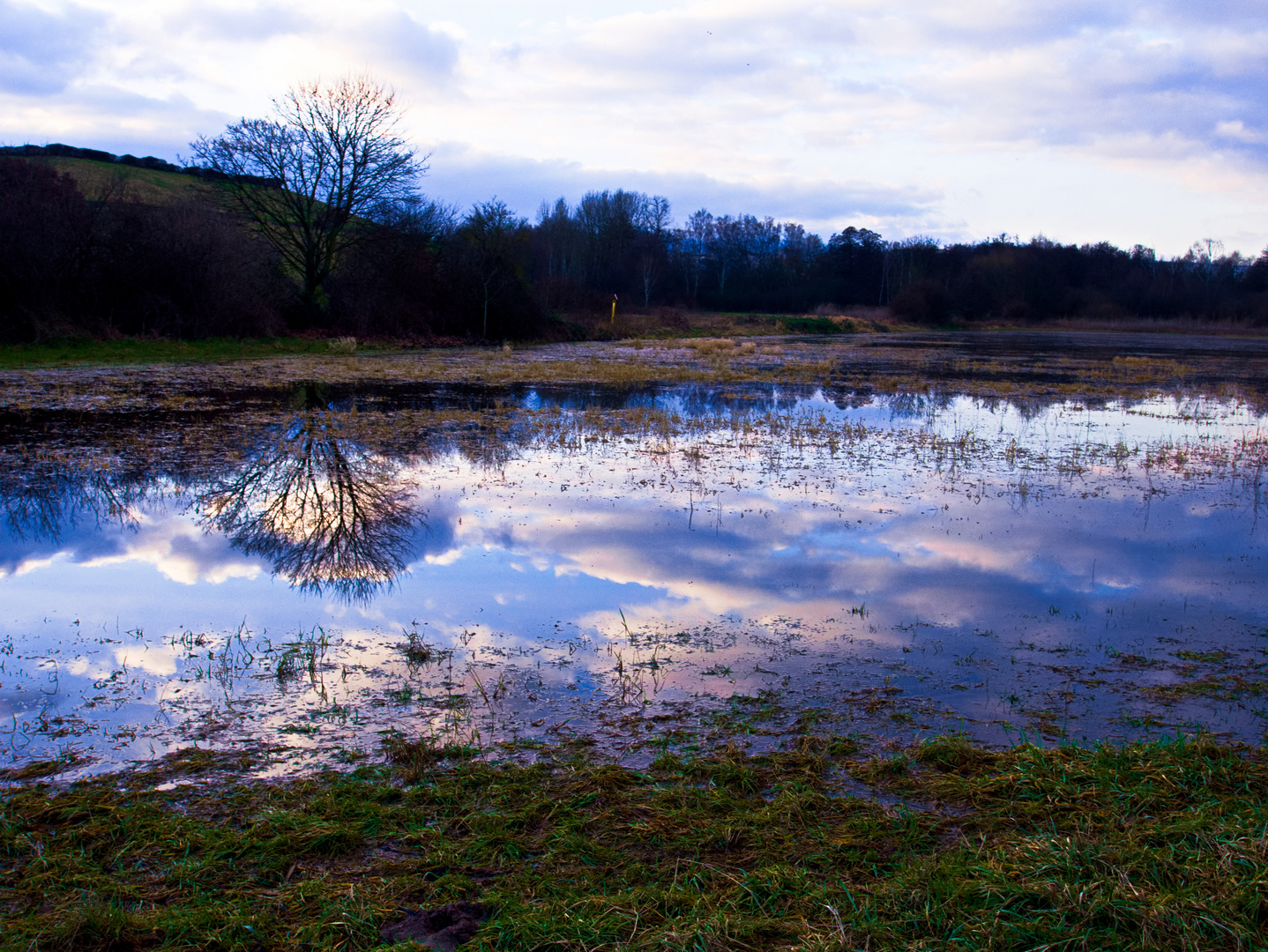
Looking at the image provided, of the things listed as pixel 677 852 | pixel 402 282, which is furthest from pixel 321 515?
pixel 402 282

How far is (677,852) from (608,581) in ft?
11.9

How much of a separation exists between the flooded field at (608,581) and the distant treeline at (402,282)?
11.4 meters

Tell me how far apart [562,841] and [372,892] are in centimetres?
72

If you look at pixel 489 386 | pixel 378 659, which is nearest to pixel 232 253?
pixel 489 386

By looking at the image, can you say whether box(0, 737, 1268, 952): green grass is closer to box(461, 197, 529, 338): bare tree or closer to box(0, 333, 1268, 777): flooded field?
box(0, 333, 1268, 777): flooded field

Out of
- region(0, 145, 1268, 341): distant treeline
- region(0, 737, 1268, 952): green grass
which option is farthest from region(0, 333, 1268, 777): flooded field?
region(0, 145, 1268, 341): distant treeline

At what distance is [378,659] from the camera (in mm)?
5266

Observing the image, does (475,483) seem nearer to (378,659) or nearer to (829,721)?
(378,659)

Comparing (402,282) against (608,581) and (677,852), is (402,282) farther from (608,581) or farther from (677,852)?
(677,852)

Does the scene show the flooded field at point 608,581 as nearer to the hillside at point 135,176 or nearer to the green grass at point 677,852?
the green grass at point 677,852

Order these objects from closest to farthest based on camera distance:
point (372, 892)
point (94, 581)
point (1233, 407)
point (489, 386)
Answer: point (372, 892), point (94, 581), point (1233, 407), point (489, 386)

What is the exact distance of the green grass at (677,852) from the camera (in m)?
2.71

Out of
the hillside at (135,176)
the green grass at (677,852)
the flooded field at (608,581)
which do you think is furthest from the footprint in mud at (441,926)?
the hillside at (135,176)

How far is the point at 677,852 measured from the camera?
3.30 m
